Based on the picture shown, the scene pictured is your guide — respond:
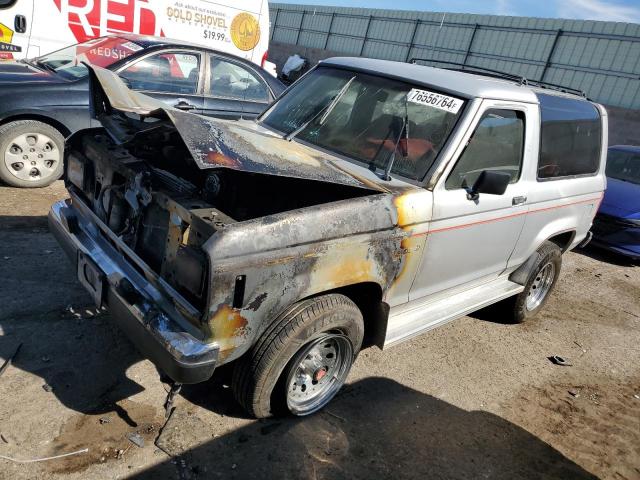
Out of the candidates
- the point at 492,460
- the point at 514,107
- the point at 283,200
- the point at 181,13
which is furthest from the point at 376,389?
the point at 181,13

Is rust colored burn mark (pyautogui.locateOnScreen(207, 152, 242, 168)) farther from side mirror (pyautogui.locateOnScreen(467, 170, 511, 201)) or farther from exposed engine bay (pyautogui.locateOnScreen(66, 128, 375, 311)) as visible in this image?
side mirror (pyautogui.locateOnScreen(467, 170, 511, 201))

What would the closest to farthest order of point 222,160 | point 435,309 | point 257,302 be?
point 222,160 → point 257,302 → point 435,309

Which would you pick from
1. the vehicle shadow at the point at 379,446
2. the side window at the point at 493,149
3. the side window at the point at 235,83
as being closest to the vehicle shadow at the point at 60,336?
the vehicle shadow at the point at 379,446

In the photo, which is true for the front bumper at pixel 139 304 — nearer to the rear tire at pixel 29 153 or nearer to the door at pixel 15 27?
the rear tire at pixel 29 153

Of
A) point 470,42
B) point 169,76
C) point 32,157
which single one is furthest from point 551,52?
point 32,157

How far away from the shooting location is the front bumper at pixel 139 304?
229 cm

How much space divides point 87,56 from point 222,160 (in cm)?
502

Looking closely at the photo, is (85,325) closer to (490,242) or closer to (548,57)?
(490,242)

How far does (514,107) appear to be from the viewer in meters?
3.60

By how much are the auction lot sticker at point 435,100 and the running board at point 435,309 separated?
134 centimetres

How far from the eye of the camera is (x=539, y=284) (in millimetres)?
4977

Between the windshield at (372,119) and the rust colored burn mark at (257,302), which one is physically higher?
the windshield at (372,119)

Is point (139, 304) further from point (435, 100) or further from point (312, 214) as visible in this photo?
point (435, 100)

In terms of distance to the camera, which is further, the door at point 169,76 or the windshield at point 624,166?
the windshield at point 624,166
